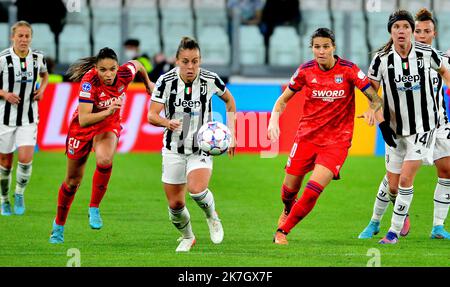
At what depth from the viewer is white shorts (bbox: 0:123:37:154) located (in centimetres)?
1330

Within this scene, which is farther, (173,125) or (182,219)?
(182,219)

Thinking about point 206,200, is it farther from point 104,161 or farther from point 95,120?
point 104,161

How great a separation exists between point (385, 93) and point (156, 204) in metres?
4.17

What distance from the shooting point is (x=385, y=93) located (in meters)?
10.6

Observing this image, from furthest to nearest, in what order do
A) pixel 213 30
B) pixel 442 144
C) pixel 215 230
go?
pixel 213 30
pixel 442 144
pixel 215 230

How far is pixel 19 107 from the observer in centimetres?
1337

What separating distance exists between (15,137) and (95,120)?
3.11 meters

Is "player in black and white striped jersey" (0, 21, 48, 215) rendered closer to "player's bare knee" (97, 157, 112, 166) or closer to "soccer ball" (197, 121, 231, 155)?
"player's bare knee" (97, 157, 112, 166)

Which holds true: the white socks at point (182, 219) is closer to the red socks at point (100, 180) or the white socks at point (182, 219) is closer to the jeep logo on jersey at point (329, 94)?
the red socks at point (100, 180)

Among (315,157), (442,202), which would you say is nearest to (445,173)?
(442,202)

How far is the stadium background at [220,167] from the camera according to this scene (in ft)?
32.1

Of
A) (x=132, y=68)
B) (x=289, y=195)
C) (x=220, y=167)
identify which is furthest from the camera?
(x=220, y=167)

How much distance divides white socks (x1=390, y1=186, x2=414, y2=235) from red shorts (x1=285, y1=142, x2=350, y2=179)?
2.15 ft

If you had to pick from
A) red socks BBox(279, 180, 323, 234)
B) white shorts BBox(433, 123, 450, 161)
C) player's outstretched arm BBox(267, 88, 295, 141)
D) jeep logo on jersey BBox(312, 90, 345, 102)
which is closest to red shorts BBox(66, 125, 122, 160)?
player's outstretched arm BBox(267, 88, 295, 141)
